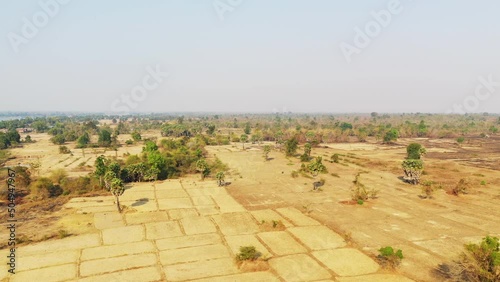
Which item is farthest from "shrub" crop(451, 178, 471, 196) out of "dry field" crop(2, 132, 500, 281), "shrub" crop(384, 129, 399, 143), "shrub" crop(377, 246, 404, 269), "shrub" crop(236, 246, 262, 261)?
"shrub" crop(384, 129, 399, 143)

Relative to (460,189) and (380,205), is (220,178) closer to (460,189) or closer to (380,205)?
(380,205)

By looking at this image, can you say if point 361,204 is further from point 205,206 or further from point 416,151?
point 416,151

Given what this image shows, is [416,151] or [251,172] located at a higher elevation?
[416,151]

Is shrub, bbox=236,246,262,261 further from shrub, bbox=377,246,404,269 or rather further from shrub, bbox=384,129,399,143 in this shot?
shrub, bbox=384,129,399,143

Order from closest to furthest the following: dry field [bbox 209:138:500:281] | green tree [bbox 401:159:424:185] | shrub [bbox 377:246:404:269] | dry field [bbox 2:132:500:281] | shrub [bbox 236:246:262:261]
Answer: shrub [bbox 377:246:404:269]
shrub [bbox 236:246:262:261]
dry field [bbox 209:138:500:281]
dry field [bbox 2:132:500:281]
green tree [bbox 401:159:424:185]

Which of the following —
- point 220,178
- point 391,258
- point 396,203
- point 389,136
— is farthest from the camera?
point 389,136

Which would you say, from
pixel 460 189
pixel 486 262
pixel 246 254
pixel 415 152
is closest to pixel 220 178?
pixel 246 254

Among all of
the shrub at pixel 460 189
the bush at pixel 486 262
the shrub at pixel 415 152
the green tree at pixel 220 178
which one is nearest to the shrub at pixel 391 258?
the bush at pixel 486 262

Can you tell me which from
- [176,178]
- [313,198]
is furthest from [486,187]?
[176,178]
